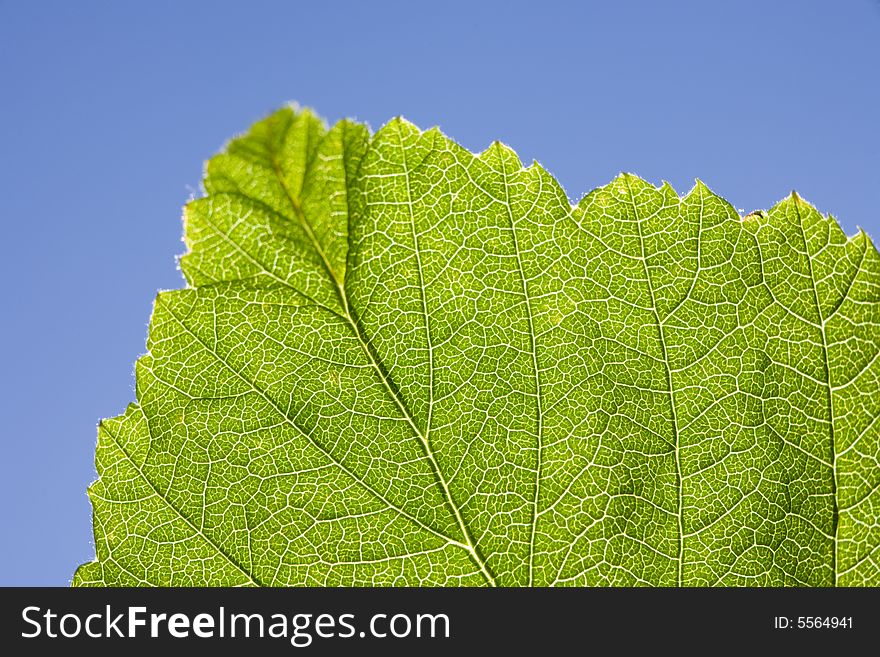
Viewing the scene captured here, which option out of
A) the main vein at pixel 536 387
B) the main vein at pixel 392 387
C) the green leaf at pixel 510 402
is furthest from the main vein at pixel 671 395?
the main vein at pixel 392 387

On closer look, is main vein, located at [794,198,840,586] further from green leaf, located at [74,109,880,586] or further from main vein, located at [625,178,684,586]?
main vein, located at [625,178,684,586]

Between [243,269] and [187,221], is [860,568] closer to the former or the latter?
[243,269]

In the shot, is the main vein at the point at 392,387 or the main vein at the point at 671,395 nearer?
the main vein at the point at 392,387

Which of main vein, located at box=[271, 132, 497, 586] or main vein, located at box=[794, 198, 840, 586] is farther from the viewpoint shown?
main vein, located at box=[794, 198, 840, 586]

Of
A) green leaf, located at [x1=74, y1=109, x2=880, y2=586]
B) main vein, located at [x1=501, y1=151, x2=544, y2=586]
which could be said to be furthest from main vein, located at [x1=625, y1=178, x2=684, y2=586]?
main vein, located at [x1=501, y1=151, x2=544, y2=586]

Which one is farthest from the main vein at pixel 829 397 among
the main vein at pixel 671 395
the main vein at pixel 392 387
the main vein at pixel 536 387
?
the main vein at pixel 392 387

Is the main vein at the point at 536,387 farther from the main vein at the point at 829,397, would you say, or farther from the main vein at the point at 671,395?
the main vein at the point at 829,397

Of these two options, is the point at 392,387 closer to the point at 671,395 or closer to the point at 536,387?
the point at 536,387
